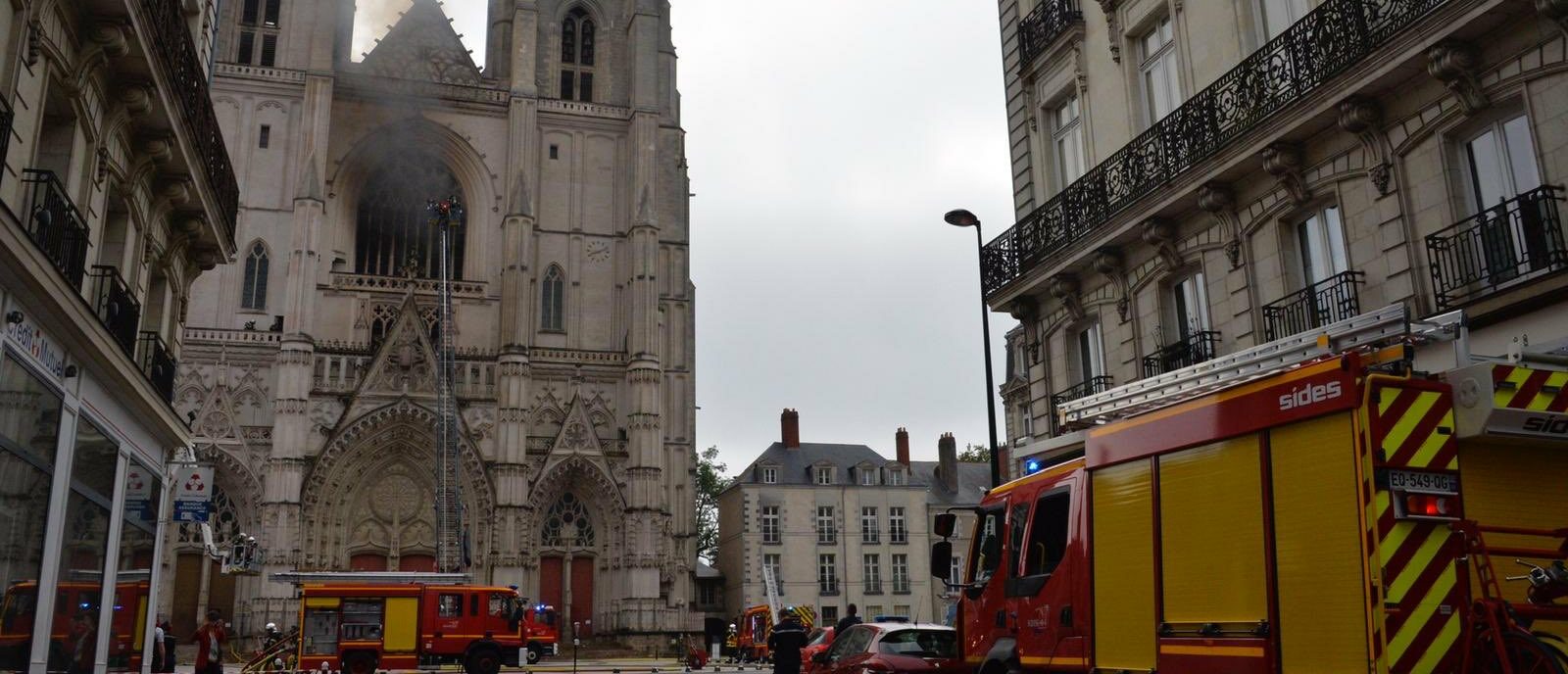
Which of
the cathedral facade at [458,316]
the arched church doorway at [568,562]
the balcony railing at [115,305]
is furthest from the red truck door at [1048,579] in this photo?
the arched church doorway at [568,562]

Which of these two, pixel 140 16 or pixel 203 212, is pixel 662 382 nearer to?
pixel 203 212

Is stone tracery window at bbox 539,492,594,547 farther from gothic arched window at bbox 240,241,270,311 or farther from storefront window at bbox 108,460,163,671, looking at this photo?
storefront window at bbox 108,460,163,671

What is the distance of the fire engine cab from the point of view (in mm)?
23891

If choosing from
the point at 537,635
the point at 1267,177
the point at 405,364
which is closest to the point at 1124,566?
the point at 1267,177

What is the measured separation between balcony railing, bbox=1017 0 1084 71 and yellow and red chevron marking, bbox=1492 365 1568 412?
11.8 metres

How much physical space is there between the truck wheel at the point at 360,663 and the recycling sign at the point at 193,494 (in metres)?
7.94

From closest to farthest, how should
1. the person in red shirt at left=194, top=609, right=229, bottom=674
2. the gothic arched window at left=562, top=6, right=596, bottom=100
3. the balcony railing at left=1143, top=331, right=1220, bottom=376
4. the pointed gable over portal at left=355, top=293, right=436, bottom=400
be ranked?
the balcony railing at left=1143, top=331, right=1220, bottom=376, the person in red shirt at left=194, top=609, right=229, bottom=674, the pointed gable over portal at left=355, top=293, right=436, bottom=400, the gothic arched window at left=562, top=6, right=596, bottom=100

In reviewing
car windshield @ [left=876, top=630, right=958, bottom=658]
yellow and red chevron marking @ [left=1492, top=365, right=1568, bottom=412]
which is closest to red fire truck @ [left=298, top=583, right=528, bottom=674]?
car windshield @ [left=876, top=630, right=958, bottom=658]

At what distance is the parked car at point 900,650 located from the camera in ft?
36.6

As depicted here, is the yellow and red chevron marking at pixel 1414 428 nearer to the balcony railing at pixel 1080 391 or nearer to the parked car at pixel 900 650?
the parked car at pixel 900 650

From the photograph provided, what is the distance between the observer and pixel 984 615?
9.90m

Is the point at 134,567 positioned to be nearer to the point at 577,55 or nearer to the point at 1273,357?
the point at 1273,357

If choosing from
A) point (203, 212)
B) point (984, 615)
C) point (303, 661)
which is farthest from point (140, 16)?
point (303, 661)

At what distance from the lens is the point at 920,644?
11688 millimetres
